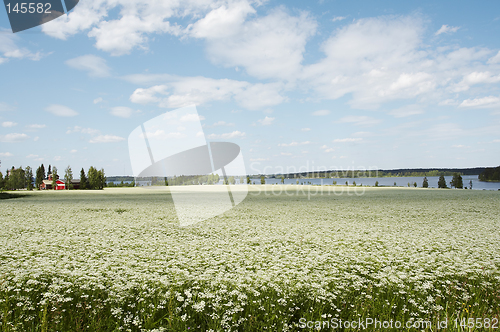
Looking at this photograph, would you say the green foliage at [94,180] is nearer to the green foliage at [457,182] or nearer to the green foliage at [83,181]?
the green foliage at [83,181]

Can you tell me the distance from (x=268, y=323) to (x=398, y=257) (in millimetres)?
7792

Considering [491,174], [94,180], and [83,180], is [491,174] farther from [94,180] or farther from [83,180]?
[83,180]

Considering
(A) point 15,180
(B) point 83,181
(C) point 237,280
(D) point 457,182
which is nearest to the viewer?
(C) point 237,280

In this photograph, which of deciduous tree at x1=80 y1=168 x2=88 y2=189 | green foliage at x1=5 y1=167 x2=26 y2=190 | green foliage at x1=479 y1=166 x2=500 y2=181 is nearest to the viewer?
deciduous tree at x1=80 y1=168 x2=88 y2=189

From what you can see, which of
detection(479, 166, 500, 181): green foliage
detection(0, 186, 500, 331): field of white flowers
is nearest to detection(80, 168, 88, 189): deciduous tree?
detection(0, 186, 500, 331): field of white flowers

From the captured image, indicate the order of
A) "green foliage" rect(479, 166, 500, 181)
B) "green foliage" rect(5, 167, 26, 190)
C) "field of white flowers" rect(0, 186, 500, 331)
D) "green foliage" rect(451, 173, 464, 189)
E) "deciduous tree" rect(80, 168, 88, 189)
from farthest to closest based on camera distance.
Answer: "green foliage" rect(479, 166, 500, 181) → "green foliage" rect(5, 167, 26, 190) → "deciduous tree" rect(80, 168, 88, 189) → "green foliage" rect(451, 173, 464, 189) → "field of white flowers" rect(0, 186, 500, 331)

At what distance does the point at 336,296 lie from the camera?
7930 mm

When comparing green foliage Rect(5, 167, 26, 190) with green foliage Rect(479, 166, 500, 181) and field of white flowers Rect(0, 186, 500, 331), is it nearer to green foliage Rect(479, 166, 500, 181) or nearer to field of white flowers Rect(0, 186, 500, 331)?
field of white flowers Rect(0, 186, 500, 331)

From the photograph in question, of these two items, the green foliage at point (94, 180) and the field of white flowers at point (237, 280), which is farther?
the green foliage at point (94, 180)

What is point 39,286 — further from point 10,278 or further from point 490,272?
point 490,272

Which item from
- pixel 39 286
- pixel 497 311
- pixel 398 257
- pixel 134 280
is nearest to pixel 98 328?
pixel 134 280

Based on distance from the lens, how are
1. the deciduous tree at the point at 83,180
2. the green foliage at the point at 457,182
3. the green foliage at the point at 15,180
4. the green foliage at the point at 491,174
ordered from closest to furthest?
the green foliage at the point at 457,182 → the deciduous tree at the point at 83,180 → the green foliage at the point at 15,180 → the green foliage at the point at 491,174

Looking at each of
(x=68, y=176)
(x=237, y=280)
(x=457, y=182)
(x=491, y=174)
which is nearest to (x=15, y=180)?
(x=68, y=176)

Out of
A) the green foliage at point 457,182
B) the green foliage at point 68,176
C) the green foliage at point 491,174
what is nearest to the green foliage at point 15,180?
the green foliage at point 68,176
